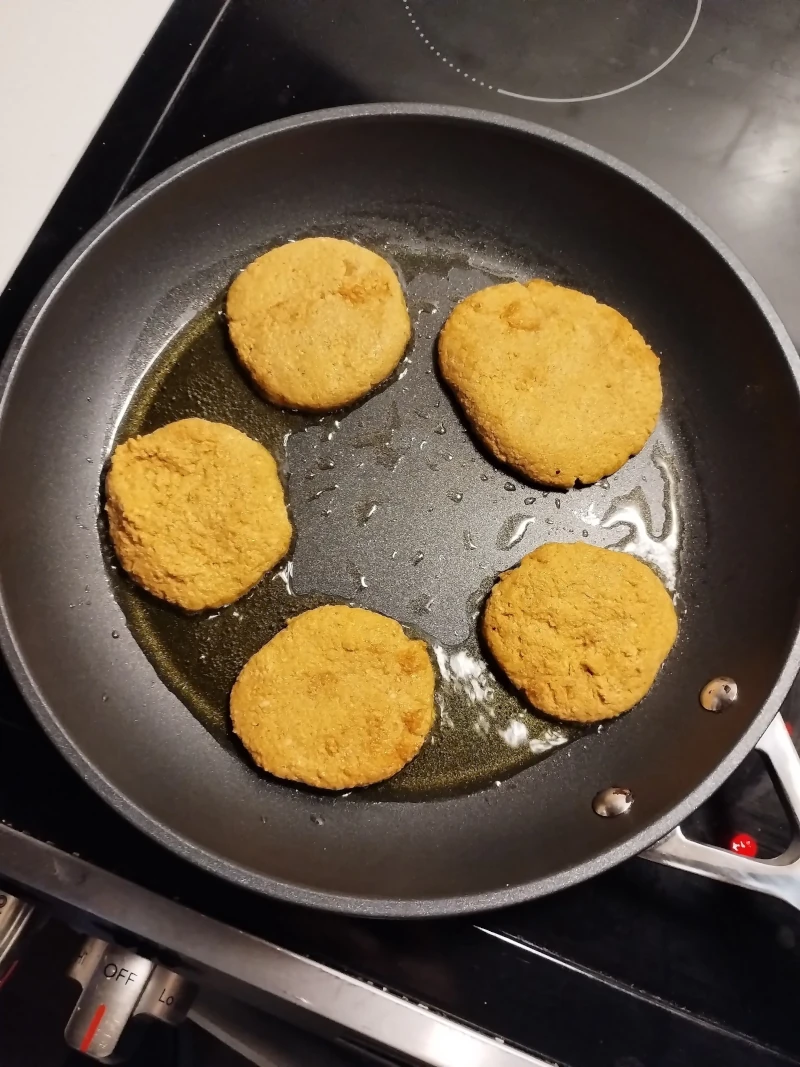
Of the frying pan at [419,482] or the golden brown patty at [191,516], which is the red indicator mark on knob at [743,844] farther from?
the golden brown patty at [191,516]

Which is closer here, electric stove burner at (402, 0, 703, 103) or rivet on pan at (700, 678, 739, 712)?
rivet on pan at (700, 678, 739, 712)

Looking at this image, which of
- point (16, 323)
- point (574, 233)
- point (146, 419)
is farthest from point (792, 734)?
point (16, 323)

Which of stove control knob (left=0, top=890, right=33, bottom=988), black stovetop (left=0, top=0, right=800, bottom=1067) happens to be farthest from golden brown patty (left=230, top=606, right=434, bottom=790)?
stove control knob (left=0, top=890, right=33, bottom=988)

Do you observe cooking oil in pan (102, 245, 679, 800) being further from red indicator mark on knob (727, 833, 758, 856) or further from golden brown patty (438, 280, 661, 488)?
red indicator mark on knob (727, 833, 758, 856)

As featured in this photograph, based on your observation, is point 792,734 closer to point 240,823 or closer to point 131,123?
point 240,823

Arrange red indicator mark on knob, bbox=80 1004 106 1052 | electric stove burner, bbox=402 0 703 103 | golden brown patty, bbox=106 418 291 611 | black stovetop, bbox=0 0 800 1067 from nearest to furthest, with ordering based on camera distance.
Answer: red indicator mark on knob, bbox=80 1004 106 1052, black stovetop, bbox=0 0 800 1067, golden brown patty, bbox=106 418 291 611, electric stove burner, bbox=402 0 703 103

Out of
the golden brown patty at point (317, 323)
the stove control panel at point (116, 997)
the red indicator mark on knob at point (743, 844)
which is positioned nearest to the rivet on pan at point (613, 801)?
the red indicator mark on knob at point (743, 844)

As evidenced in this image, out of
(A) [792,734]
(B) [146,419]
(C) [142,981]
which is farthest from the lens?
(B) [146,419]
